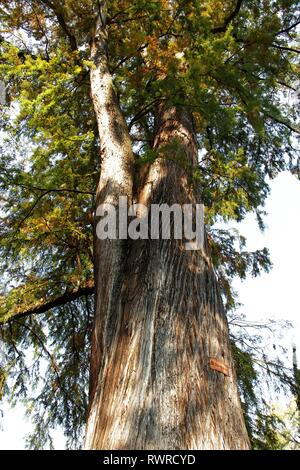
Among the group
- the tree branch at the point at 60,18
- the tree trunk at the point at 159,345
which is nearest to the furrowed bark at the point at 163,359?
the tree trunk at the point at 159,345

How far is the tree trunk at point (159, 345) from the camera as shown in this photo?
2320 millimetres

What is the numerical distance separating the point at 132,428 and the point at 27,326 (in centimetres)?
472

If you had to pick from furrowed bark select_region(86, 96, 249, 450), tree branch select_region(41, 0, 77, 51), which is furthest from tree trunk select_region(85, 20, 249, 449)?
tree branch select_region(41, 0, 77, 51)

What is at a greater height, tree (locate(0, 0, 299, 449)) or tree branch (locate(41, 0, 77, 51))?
tree branch (locate(41, 0, 77, 51))

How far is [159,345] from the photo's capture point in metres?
2.69

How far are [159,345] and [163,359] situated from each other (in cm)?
11

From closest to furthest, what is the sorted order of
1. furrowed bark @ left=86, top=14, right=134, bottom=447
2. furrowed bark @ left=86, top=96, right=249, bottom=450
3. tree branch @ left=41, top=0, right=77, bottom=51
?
1. furrowed bark @ left=86, top=96, right=249, bottom=450
2. furrowed bark @ left=86, top=14, right=134, bottom=447
3. tree branch @ left=41, top=0, right=77, bottom=51

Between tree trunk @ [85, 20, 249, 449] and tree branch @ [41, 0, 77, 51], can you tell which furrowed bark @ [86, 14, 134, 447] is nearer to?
tree trunk @ [85, 20, 249, 449]

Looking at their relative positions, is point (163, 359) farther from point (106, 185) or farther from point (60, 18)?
point (60, 18)

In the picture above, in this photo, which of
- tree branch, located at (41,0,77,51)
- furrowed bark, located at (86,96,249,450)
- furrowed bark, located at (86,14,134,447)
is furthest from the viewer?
tree branch, located at (41,0,77,51)

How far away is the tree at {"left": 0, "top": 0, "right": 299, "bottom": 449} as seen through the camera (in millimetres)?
2551

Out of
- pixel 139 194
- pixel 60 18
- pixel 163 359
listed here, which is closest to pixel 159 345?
pixel 163 359

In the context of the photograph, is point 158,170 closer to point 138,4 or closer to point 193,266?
point 193,266
